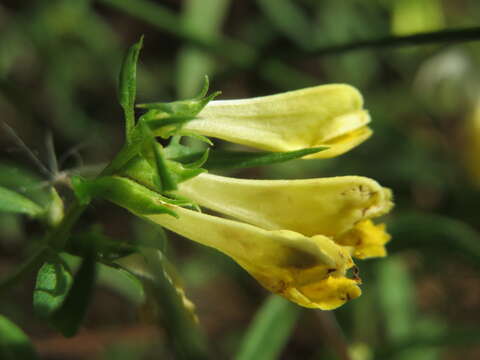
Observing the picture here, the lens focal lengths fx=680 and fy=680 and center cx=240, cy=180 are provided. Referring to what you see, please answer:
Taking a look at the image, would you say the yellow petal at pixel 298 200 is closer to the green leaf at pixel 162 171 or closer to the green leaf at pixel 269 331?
the green leaf at pixel 162 171

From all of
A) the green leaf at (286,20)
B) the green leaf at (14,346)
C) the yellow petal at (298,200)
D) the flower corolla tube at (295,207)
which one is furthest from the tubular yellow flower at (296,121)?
the green leaf at (286,20)

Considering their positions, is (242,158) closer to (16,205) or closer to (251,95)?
(16,205)

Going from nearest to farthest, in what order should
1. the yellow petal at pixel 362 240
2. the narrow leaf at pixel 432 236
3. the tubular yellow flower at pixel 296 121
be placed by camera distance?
the yellow petal at pixel 362 240 < the tubular yellow flower at pixel 296 121 < the narrow leaf at pixel 432 236

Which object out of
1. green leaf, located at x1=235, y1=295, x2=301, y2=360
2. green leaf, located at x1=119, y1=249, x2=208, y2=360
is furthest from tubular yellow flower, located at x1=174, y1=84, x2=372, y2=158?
A: green leaf, located at x1=235, y1=295, x2=301, y2=360

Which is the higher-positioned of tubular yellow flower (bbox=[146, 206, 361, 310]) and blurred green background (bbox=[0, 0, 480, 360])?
tubular yellow flower (bbox=[146, 206, 361, 310])

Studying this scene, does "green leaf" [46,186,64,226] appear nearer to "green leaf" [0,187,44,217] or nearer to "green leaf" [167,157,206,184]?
"green leaf" [0,187,44,217]

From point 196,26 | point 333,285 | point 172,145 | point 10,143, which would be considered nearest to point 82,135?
point 10,143

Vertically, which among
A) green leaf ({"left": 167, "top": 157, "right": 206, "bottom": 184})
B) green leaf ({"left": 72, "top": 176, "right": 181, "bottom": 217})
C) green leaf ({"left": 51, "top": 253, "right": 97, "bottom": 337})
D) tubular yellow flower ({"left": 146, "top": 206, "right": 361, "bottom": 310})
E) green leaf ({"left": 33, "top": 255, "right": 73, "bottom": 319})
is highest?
green leaf ({"left": 167, "top": 157, "right": 206, "bottom": 184})

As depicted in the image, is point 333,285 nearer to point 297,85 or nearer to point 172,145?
point 172,145
